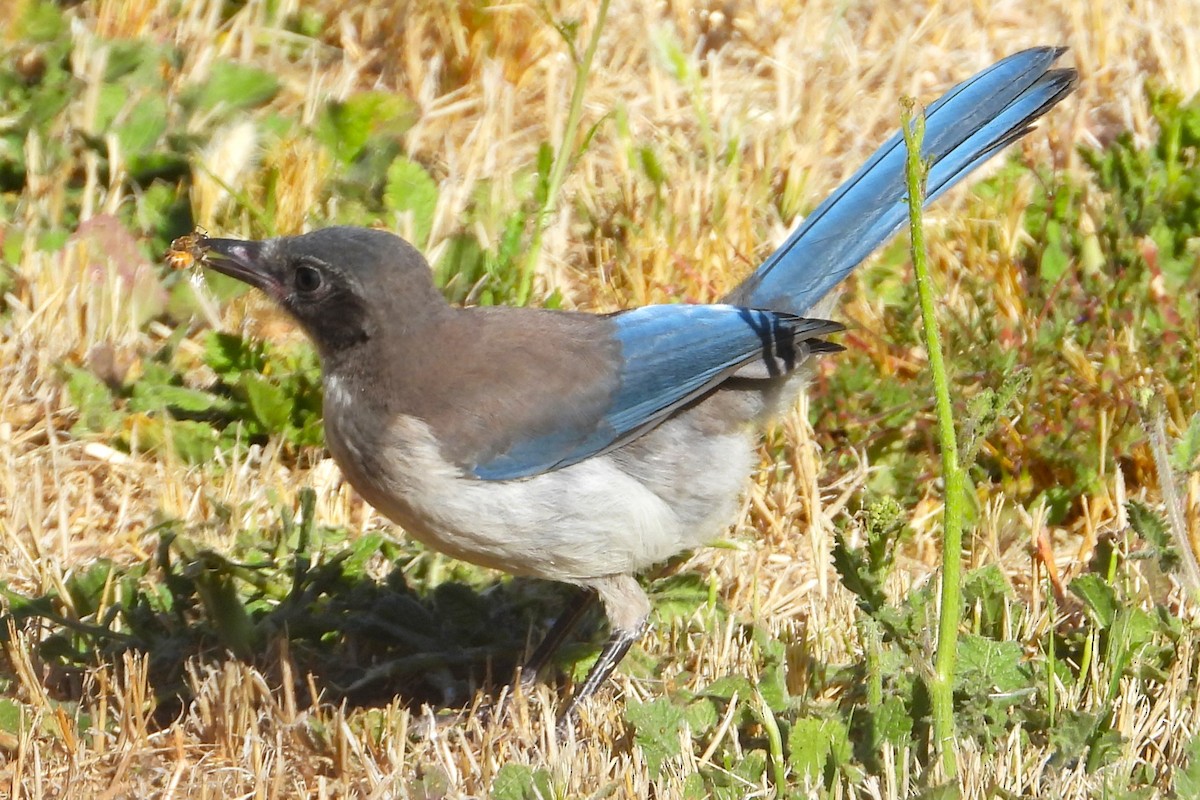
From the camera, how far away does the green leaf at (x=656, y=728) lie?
3766mm

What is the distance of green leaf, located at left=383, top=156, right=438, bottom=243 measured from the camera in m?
5.84

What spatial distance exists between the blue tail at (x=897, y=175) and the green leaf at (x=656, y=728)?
4.08ft

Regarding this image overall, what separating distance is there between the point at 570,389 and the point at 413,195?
1851 millimetres

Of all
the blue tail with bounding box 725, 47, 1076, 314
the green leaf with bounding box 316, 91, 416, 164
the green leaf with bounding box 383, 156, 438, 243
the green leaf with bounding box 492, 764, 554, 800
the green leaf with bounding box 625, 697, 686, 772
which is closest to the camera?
the green leaf with bounding box 492, 764, 554, 800

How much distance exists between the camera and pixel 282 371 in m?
5.32

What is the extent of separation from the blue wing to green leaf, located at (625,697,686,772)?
2.17 ft

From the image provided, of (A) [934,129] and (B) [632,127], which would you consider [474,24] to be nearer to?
(B) [632,127]

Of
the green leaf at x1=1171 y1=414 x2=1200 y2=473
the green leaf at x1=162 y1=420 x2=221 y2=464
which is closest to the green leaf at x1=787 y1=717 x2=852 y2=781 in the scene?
the green leaf at x1=1171 y1=414 x2=1200 y2=473

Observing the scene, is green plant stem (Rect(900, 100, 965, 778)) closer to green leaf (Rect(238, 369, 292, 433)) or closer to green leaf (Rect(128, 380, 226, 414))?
green leaf (Rect(238, 369, 292, 433))

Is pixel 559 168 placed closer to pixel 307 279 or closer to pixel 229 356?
pixel 229 356

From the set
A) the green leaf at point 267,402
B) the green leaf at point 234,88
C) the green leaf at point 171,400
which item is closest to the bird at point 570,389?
the green leaf at point 267,402

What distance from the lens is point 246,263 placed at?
Result: 4.29 meters

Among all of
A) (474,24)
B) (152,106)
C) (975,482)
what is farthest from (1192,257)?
(152,106)

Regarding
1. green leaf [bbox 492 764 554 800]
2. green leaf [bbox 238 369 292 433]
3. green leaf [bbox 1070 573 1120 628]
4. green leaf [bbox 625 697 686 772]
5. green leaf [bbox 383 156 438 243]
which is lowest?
green leaf [bbox 492 764 554 800]
